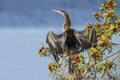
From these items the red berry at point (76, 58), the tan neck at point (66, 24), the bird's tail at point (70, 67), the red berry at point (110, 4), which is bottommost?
the bird's tail at point (70, 67)

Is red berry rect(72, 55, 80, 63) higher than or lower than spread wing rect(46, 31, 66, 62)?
lower

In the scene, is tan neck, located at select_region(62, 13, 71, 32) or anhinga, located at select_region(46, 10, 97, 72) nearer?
anhinga, located at select_region(46, 10, 97, 72)

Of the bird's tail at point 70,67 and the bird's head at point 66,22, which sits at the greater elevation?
the bird's head at point 66,22

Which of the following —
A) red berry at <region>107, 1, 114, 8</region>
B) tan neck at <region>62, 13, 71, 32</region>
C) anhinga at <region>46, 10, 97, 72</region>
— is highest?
red berry at <region>107, 1, 114, 8</region>

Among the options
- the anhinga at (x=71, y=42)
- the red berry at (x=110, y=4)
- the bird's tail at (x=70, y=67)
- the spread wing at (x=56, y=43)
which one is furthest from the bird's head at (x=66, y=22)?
the red berry at (x=110, y=4)

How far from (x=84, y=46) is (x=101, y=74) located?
122 cm

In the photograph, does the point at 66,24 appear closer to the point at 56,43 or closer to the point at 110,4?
the point at 56,43

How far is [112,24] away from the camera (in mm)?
14969

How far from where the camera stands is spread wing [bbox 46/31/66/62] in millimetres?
14633

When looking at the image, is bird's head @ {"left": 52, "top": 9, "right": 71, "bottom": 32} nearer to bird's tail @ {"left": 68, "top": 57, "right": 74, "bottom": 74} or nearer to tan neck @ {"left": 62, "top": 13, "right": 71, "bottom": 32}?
tan neck @ {"left": 62, "top": 13, "right": 71, "bottom": 32}

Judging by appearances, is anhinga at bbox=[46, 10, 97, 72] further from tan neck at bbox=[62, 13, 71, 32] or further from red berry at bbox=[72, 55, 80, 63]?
red berry at bbox=[72, 55, 80, 63]

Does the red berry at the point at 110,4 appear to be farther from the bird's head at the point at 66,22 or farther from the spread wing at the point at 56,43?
the spread wing at the point at 56,43

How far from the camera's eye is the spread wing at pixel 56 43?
14.6 metres

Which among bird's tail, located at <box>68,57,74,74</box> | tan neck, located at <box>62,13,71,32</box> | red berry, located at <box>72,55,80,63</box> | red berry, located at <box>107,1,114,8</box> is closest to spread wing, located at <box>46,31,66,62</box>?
tan neck, located at <box>62,13,71,32</box>
